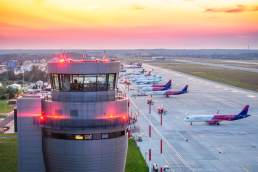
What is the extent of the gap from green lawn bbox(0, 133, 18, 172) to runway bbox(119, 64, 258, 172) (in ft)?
72.0

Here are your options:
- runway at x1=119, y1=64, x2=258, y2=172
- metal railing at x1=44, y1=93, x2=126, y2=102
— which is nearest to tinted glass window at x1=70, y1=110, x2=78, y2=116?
metal railing at x1=44, y1=93, x2=126, y2=102

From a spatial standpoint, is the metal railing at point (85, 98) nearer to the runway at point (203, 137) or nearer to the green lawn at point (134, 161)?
the green lawn at point (134, 161)

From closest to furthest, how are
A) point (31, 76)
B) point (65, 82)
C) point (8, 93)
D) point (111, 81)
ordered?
point (65, 82), point (111, 81), point (8, 93), point (31, 76)

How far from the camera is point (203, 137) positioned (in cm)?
6347

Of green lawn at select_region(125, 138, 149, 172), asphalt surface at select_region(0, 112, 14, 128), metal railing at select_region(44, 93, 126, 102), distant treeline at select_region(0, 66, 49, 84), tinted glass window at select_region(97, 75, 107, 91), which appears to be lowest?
green lawn at select_region(125, 138, 149, 172)

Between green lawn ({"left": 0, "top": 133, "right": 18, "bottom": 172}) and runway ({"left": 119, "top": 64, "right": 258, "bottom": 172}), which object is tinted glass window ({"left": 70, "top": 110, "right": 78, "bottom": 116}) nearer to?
runway ({"left": 119, "top": 64, "right": 258, "bottom": 172})

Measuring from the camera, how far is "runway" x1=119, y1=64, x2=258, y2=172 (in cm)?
4922

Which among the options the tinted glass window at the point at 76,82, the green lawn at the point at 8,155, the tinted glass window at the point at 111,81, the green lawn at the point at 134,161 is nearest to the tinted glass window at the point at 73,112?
the tinted glass window at the point at 76,82

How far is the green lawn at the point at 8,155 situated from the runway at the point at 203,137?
2194 centimetres

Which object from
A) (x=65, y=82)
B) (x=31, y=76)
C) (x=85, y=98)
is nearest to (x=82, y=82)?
(x=85, y=98)

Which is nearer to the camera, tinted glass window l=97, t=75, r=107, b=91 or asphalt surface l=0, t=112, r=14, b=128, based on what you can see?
tinted glass window l=97, t=75, r=107, b=91

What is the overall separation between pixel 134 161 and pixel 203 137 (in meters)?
20.7

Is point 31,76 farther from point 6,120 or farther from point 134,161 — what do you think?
point 134,161

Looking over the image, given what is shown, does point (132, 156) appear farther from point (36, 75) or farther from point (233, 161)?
point (36, 75)
